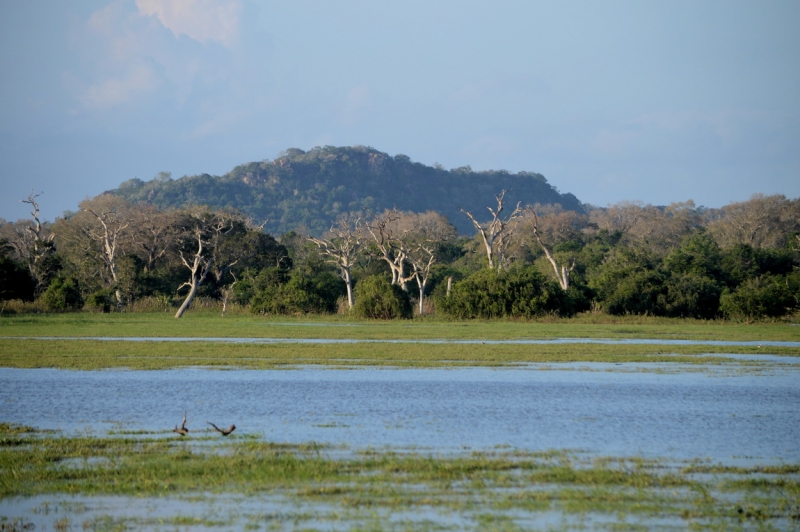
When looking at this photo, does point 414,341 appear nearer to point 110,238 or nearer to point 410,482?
point 410,482

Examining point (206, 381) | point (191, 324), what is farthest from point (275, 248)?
point (206, 381)

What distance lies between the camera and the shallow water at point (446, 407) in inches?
396

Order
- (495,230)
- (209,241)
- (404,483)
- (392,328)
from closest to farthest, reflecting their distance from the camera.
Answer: (404,483) < (392,328) < (495,230) < (209,241)

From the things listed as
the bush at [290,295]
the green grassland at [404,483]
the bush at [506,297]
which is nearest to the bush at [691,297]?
the bush at [506,297]

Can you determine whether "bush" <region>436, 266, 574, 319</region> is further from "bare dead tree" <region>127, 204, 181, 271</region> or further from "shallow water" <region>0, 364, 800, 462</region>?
"bare dead tree" <region>127, 204, 181, 271</region>

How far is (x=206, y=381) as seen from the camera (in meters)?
15.1

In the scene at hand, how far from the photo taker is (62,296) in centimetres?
4166

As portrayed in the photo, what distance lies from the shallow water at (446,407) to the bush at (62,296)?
88.6ft

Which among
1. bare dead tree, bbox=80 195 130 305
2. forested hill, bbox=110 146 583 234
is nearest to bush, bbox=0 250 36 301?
bare dead tree, bbox=80 195 130 305

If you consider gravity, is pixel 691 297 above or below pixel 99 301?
above

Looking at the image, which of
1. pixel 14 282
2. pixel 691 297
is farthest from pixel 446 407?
pixel 14 282

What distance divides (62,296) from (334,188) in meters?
112

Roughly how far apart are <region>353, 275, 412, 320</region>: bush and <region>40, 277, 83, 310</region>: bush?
14.1 m

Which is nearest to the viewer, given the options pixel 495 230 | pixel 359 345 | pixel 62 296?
pixel 359 345
